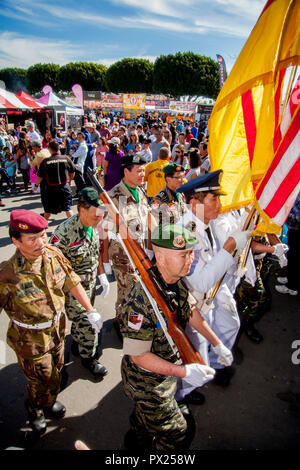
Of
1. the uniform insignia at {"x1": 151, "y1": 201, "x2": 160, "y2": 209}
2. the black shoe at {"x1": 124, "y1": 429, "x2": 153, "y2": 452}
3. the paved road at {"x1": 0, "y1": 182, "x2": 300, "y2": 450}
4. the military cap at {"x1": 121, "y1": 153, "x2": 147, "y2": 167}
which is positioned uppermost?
the military cap at {"x1": 121, "y1": 153, "x2": 147, "y2": 167}

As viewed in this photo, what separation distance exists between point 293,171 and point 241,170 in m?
0.97

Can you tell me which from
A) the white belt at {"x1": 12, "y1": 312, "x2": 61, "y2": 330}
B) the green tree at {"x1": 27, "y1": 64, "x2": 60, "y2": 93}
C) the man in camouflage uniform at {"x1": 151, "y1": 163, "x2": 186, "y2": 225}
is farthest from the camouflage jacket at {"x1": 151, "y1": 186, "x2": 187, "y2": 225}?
the green tree at {"x1": 27, "y1": 64, "x2": 60, "y2": 93}

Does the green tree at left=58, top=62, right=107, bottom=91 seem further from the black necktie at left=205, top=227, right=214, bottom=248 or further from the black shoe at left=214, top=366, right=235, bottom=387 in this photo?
the black shoe at left=214, top=366, right=235, bottom=387

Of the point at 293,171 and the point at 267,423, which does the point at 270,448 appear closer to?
the point at 267,423

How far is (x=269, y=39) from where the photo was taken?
2564mm

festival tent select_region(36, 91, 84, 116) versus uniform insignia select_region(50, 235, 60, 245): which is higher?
festival tent select_region(36, 91, 84, 116)

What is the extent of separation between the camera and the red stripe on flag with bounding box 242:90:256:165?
9.41ft

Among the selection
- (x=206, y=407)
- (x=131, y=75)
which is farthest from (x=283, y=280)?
(x=131, y=75)

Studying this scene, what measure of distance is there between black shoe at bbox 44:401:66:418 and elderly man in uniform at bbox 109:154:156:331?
1233 millimetres

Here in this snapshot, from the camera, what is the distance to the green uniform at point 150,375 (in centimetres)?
179

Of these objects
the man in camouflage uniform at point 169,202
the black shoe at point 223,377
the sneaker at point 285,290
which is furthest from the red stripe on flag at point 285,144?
the sneaker at point 285,290

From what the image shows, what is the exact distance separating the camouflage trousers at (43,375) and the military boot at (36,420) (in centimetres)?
5

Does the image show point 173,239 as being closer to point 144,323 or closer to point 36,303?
point 144,323
